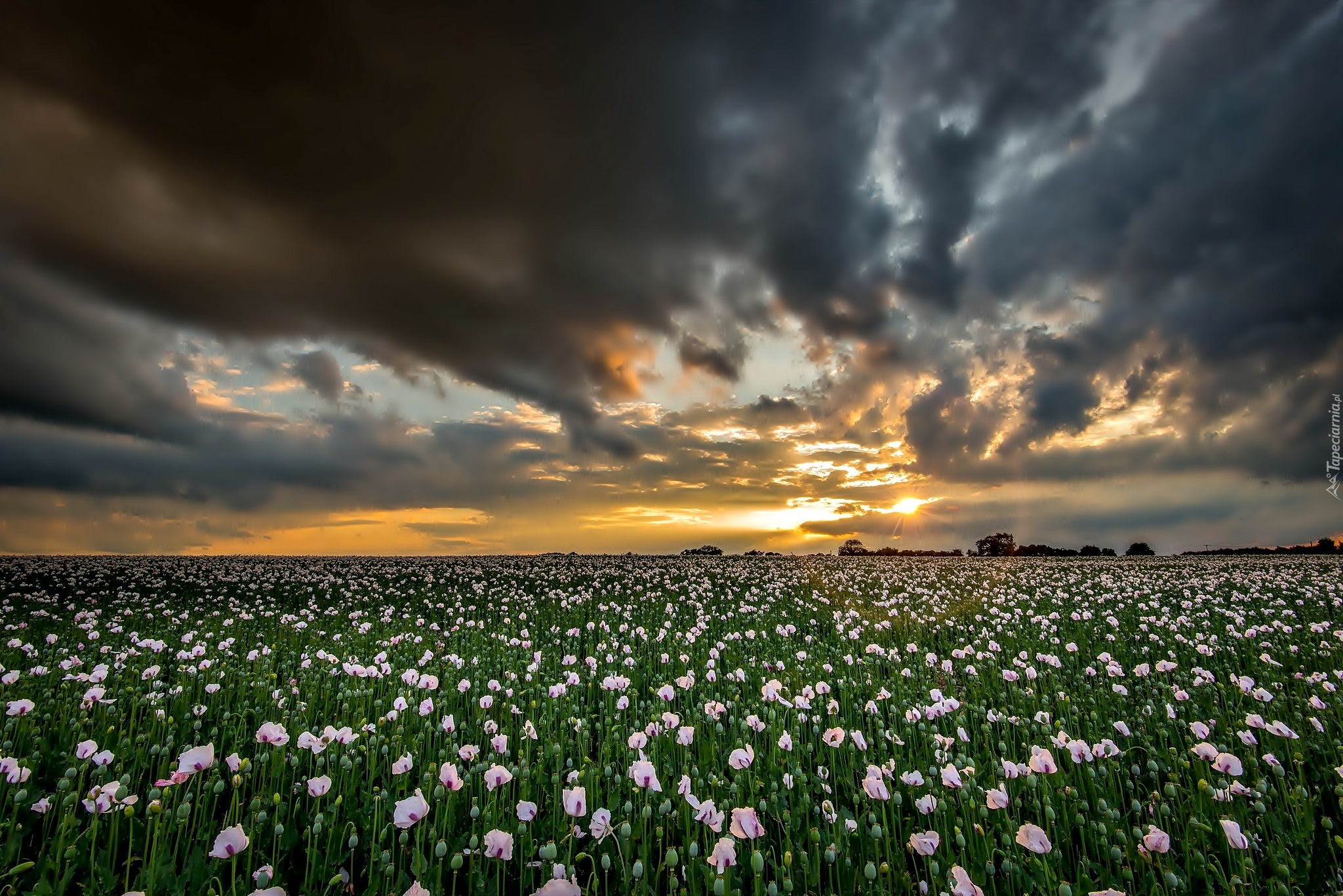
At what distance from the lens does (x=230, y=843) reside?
321cm

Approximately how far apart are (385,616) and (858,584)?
14146 millimetres

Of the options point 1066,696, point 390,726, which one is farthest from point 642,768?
point 1066,696

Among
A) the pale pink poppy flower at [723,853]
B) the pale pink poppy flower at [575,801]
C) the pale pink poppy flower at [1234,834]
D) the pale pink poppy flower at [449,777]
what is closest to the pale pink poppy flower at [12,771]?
the pale pink poppy flower at [449,777]

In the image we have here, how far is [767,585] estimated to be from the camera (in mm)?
18266

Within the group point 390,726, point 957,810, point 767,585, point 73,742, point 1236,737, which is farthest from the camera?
point 767,585

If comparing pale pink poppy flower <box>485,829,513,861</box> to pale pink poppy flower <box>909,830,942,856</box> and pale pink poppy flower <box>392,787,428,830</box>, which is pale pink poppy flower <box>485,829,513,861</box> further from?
pale pink poppy flower <box>909,830,942,856</box>

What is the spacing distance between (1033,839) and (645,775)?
2.28 m

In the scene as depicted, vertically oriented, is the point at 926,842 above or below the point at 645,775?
below

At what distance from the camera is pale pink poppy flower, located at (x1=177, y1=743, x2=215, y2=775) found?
3508 millimetres

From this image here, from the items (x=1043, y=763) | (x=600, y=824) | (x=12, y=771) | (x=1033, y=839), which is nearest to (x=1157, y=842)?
(x=1033, y=839)

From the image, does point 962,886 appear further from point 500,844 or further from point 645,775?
point 500,844

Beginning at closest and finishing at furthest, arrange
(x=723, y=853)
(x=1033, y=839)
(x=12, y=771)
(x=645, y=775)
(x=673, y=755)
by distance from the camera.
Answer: (x=723, y=853)
(x=1033, y=839)
(x=645, y=775)
(x=12, y=771)
(x=673, y=755)

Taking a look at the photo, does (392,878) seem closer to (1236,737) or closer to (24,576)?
(1236,737)

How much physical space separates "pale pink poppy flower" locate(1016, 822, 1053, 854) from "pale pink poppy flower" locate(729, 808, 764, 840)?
4.88ft
